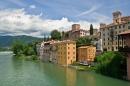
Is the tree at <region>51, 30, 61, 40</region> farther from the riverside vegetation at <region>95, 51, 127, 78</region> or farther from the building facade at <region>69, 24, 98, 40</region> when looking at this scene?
the riverside vegetation at <region>95, 51, 127, 78</region>

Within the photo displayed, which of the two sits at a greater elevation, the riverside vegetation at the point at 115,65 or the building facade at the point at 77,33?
the building facade at the point at 77,33

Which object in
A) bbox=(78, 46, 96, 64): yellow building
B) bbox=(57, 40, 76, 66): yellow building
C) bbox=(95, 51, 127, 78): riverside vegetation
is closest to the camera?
bbox=(95, 51, 127, 78): riverside vegetation

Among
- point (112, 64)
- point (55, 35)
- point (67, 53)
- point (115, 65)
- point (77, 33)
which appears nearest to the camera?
point (115, 65)

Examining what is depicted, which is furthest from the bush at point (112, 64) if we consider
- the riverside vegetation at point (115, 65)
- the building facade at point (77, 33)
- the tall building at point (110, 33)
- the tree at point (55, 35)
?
the tree at point (55, 35)

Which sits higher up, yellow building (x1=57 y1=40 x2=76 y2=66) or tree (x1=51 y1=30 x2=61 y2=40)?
tree (x1=51 y1=30 x2=61 y2=40)

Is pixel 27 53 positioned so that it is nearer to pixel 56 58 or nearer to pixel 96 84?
pixel 56 58

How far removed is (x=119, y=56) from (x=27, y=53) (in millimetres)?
71046

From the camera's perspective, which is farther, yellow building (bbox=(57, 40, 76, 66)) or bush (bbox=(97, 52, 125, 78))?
yellow building (bbox=(57, 40, 76, 66))

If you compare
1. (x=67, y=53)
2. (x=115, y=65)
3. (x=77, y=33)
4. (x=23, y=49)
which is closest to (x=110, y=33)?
(x=67, y=53)

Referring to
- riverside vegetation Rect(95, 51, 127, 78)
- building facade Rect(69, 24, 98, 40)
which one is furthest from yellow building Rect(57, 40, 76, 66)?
building facade Rect(69, 24, 98, 40)

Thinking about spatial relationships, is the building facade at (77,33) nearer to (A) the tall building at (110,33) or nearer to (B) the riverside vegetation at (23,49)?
(B) the riverside vegetation at (23,49)

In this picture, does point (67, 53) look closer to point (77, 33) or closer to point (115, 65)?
point (115, 65)

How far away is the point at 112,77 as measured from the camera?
32.7 meters

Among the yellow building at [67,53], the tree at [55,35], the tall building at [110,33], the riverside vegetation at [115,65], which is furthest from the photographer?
the tree at [55,35]
